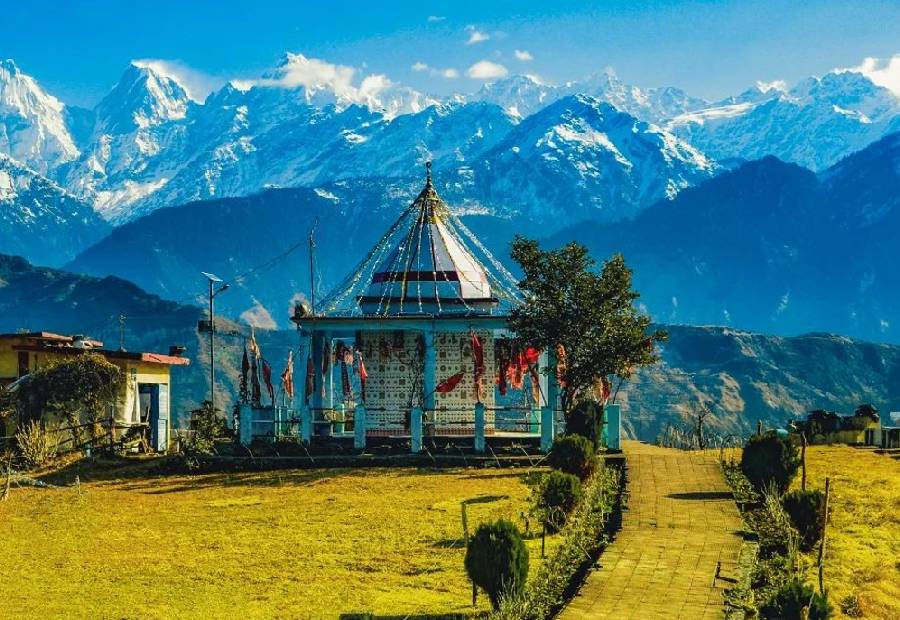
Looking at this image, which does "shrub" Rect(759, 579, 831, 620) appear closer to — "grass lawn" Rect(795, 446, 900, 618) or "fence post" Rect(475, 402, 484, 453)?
"grass lawn" Rect(795, 446, 900, 618)

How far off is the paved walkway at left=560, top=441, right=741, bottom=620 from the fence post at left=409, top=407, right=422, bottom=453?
8.85 metres

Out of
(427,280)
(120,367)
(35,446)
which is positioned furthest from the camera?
(427,280)

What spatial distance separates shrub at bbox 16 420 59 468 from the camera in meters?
39.6

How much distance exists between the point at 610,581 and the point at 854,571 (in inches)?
235

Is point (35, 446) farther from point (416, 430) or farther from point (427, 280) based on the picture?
point (427, 280)

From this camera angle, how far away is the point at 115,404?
44750 mm

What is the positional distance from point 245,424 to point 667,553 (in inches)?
844

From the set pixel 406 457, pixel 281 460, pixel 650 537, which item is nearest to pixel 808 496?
pixel 650 537

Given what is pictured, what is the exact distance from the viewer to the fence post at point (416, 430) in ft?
133

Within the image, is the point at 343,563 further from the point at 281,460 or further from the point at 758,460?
the point at 281,460

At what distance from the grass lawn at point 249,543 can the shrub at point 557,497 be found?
2.49ft

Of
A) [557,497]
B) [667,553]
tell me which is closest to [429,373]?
[557,497]

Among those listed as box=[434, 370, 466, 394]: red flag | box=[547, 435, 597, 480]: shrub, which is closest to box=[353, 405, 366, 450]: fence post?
box=[434, 370, 466, 394]: red flag

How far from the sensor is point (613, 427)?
4034 centimetres
